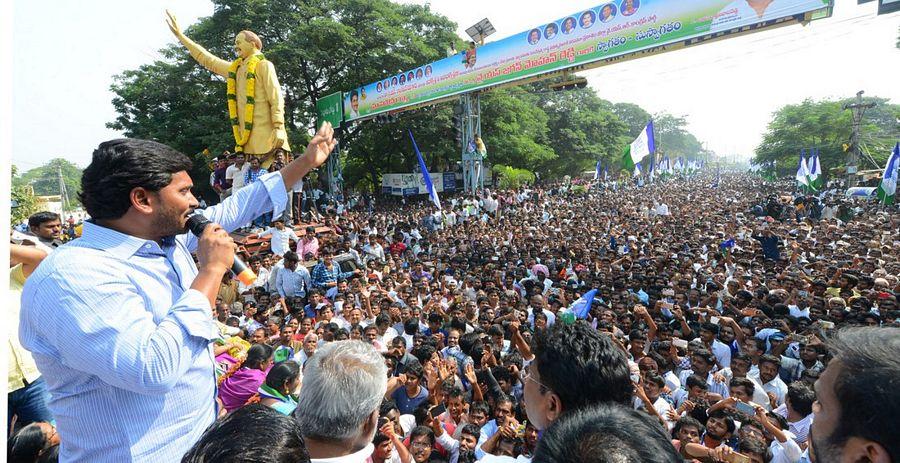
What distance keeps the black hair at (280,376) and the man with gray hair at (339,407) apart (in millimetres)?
1401

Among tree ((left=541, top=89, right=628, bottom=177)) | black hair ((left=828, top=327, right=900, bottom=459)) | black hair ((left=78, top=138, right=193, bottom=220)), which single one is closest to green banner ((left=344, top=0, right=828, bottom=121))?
black hair ((left=828, top=327, right=900, bottom=459))

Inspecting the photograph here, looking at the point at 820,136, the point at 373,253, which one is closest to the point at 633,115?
the point at 820,136

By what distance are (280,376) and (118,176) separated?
175cm

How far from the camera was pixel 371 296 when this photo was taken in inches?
258

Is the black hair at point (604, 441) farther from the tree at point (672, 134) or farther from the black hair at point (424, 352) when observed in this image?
the tree at point (672, 134)

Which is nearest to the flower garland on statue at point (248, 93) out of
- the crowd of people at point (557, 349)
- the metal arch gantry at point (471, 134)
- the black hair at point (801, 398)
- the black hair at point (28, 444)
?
the crowd of people at point (557, 349)

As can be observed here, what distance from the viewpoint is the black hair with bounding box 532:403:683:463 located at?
1.00 m

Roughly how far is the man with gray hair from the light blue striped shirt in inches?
11.4

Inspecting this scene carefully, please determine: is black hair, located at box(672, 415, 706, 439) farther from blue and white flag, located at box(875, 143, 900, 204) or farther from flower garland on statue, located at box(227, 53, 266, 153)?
blue and white flag, located at box(875, 143, 900, 204)

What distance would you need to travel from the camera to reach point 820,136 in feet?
106

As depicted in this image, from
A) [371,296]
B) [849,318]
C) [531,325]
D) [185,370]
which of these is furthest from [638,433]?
[371,296]

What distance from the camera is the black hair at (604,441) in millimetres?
996

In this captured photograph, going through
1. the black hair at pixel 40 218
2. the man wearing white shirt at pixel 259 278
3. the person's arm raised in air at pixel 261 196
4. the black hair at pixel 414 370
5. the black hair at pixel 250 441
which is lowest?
the black hair at pixel 414 370

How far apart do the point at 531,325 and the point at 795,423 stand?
2.90m
